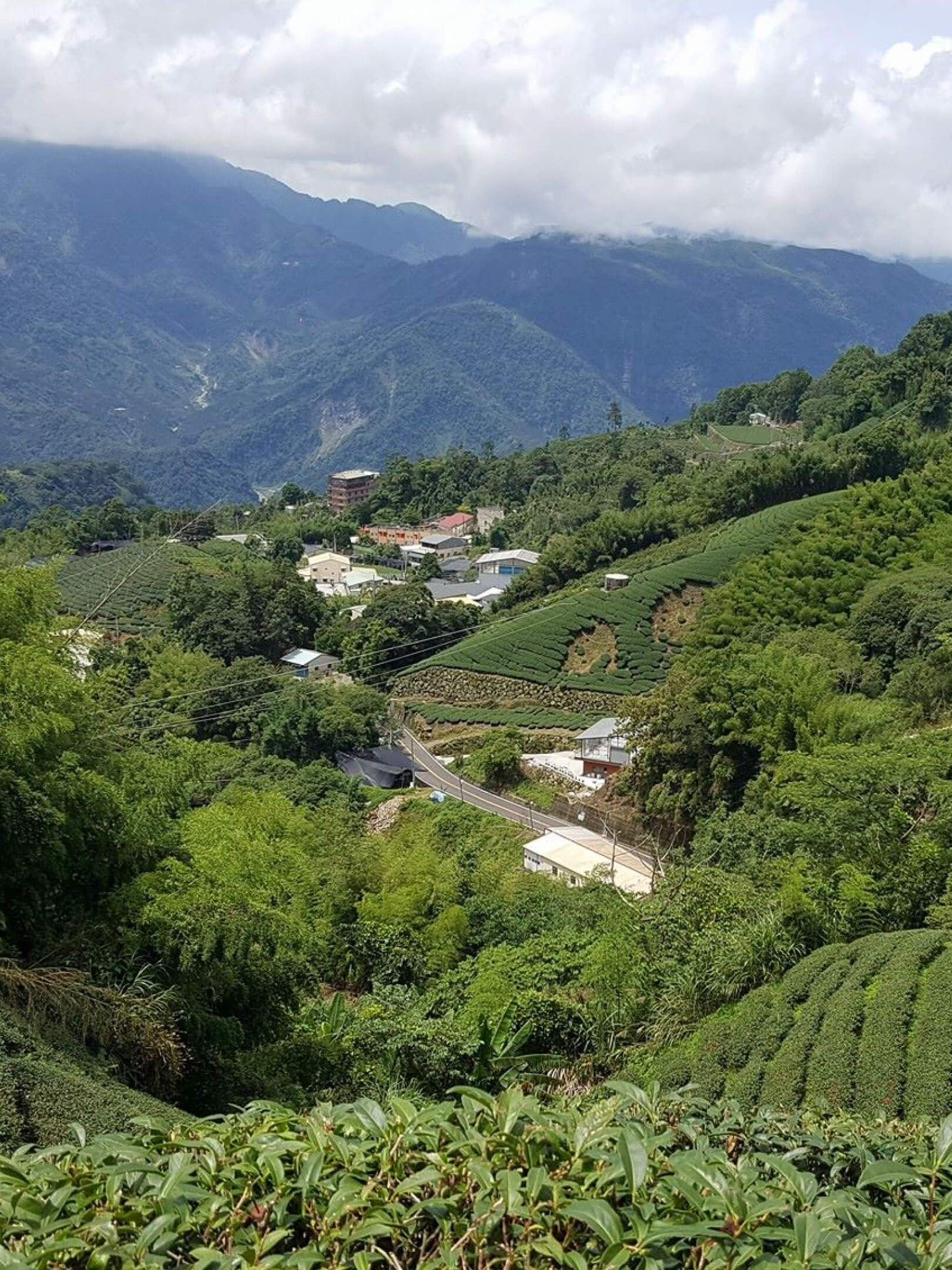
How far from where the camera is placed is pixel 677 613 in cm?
3039

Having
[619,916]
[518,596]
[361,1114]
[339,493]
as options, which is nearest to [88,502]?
[339,493]

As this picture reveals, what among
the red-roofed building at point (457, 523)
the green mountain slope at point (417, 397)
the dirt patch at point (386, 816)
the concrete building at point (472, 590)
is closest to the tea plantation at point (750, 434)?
the red-roofed building at point (457, 523)

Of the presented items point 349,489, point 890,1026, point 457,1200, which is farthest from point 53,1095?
point 349,489

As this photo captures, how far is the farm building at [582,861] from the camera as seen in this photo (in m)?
15.4

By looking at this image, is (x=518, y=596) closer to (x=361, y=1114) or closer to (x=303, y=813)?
(x=303, y=813)

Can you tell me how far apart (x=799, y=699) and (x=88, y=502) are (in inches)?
3380

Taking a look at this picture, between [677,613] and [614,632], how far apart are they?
1.83m

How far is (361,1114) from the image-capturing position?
2.74 m

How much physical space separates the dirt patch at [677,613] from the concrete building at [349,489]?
47236 millimetres

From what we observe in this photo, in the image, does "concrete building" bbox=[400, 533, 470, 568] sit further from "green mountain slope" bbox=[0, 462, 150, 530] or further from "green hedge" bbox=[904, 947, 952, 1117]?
"green hedge" bbox=[904, 947, 952, 1117]

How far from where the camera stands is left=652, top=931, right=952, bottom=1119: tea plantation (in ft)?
22.5

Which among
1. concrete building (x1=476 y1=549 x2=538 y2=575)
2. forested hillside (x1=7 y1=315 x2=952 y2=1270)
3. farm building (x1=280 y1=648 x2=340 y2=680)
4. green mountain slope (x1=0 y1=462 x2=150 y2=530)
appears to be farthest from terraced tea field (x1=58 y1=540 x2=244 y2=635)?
green mountain slope (x1=0 y1=462 x2=150 y2=530)

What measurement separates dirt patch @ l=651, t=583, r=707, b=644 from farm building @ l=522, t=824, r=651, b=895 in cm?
1220

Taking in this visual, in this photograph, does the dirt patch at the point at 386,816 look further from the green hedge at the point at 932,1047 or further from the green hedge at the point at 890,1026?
the green hedge at the point at 932,1047
